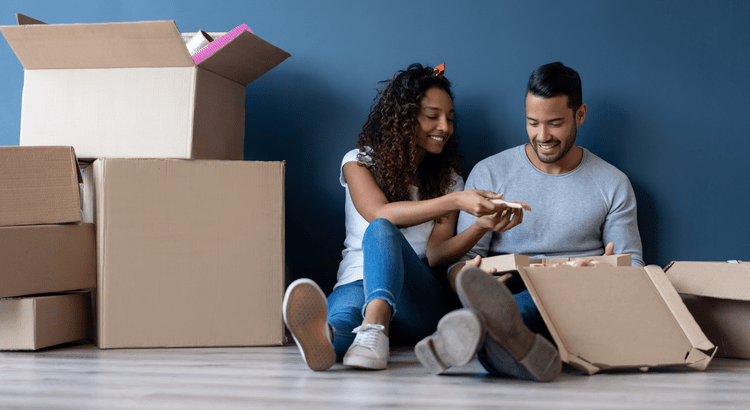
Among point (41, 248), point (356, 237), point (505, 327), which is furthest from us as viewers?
point (356, 237)

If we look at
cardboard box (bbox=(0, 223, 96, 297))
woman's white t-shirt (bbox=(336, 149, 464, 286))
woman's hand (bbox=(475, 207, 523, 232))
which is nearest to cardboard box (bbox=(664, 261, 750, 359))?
woman's hand (bbox=(475, 207, 523, 232))

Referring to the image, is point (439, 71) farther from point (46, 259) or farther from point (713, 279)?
point (46, 259)

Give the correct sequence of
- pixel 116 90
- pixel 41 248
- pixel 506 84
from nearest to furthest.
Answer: pixel 41 248 < pixel 116 90 < pixel 506 84

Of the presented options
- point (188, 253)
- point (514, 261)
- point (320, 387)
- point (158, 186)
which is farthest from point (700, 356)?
point (158, 186)

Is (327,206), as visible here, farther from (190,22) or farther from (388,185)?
(190,22)

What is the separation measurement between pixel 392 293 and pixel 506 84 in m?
0.95

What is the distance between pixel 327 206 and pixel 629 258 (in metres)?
0.96

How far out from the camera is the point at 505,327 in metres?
0.96

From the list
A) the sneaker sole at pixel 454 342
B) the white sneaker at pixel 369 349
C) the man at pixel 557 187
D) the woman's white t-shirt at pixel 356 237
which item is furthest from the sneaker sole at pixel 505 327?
the woman's white t-shirt at pixel 356 237

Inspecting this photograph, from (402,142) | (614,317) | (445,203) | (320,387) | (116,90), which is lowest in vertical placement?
(320,387)

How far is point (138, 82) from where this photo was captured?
150 centimetres

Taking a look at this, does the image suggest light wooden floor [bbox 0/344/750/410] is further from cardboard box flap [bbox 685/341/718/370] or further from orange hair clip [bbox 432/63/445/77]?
orange hair clip [bbox 432/63/445/77]

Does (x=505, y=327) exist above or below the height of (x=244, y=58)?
below

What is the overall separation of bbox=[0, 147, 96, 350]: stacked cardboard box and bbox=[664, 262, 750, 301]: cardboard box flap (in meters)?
1.52
